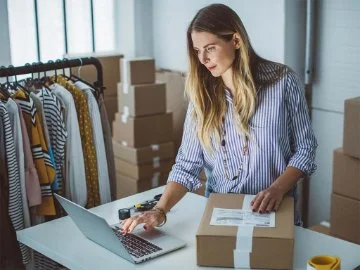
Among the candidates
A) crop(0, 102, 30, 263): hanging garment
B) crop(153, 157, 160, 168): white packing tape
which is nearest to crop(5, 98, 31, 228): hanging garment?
crop(0, 102, 30, 263): hanging garment

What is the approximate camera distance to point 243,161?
209cm

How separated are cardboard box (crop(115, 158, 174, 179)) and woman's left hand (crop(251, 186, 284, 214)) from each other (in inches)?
73.6

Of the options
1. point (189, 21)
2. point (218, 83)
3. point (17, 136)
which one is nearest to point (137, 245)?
point (218, 83)

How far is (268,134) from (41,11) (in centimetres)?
247

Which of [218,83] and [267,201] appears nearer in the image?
[267,201]

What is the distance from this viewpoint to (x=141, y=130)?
367cm

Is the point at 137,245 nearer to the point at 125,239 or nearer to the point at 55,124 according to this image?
the point at 125,239

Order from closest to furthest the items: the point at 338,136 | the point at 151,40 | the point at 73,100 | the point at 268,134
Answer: the point at 268,134, the point at 73,100, the point at 338,136, the point at 151,40

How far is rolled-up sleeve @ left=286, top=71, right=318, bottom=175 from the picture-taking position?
2.04 meters

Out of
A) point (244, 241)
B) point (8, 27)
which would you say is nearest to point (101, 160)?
point (244, 241)

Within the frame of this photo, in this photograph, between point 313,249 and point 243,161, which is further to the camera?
point 243,161

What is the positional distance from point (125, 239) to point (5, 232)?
72cm

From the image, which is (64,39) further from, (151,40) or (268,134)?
(268,134)

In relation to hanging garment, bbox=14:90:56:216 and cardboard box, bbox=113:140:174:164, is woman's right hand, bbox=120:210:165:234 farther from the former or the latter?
cardboard box, bbox=113:140:174:164
